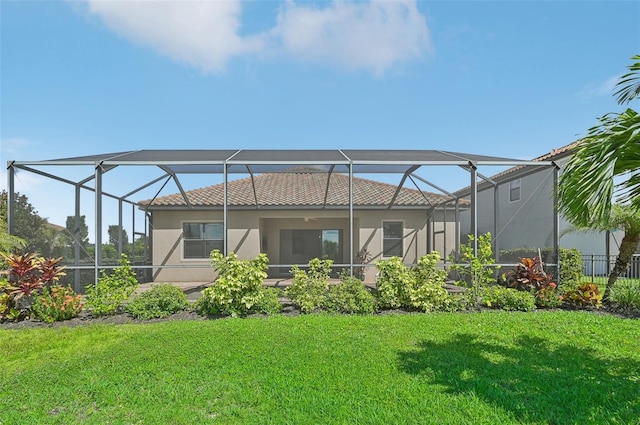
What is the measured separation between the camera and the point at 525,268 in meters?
8.14

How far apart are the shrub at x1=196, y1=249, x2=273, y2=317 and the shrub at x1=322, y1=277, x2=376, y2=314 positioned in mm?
1310

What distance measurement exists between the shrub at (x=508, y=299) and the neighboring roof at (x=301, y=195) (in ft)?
18.9

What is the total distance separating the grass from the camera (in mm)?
3125

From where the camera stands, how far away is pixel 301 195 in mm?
14180

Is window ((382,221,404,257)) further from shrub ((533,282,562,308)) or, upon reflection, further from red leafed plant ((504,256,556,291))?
shrub ((533,282,562,308))

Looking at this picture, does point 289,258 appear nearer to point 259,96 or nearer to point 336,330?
point 259,96

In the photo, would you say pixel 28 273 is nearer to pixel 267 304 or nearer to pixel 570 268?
pixel 267 304

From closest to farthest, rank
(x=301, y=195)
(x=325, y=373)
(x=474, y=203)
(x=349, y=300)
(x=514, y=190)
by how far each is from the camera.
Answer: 1. (x=325, y=373)
2. (x=349, y=300)
3. (x=474, y=203)
4. (x=301, y=195)
5. (x=514, y=190)

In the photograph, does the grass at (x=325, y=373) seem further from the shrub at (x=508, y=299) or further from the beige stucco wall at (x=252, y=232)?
the beige stucco wall at (x=252, y=232)

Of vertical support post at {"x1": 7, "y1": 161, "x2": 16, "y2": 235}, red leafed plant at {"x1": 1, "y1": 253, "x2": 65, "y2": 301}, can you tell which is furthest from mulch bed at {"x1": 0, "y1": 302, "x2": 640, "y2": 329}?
vertical support post at {"x1": 7, "y1": 161, "x2": 16, "y2": 235}

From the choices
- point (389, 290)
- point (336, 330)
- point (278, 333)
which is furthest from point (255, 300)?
point (389, 290)

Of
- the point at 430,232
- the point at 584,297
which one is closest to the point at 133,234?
the point at 430,232

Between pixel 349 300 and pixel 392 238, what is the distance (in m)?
7.14

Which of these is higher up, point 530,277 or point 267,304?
point 530,277
